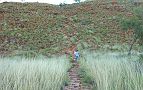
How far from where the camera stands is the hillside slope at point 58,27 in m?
38.5

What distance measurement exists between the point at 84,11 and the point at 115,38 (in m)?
11.4

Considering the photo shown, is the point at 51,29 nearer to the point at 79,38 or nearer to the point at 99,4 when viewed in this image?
the point at 79,38

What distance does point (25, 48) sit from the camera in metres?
36.7

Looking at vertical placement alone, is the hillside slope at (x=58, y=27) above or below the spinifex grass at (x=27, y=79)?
above

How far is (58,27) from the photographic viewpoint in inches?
1753

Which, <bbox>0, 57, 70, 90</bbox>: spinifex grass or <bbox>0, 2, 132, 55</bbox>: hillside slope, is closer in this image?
<bbox>0, 57, 70, 90</bbox>: spinifex grass

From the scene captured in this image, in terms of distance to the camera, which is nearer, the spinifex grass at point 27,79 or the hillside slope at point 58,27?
the spinifex grass at point 27,79

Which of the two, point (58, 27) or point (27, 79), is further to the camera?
point (58, 27)

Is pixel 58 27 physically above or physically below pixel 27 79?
above

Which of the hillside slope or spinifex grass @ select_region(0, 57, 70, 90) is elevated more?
the hillside slope

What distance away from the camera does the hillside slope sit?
A: 3850cm

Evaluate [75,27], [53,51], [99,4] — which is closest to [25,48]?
[53,51]

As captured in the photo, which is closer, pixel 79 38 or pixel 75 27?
pixel 79 38

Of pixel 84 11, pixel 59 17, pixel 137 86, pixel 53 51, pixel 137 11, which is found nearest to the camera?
pixel 137 86
